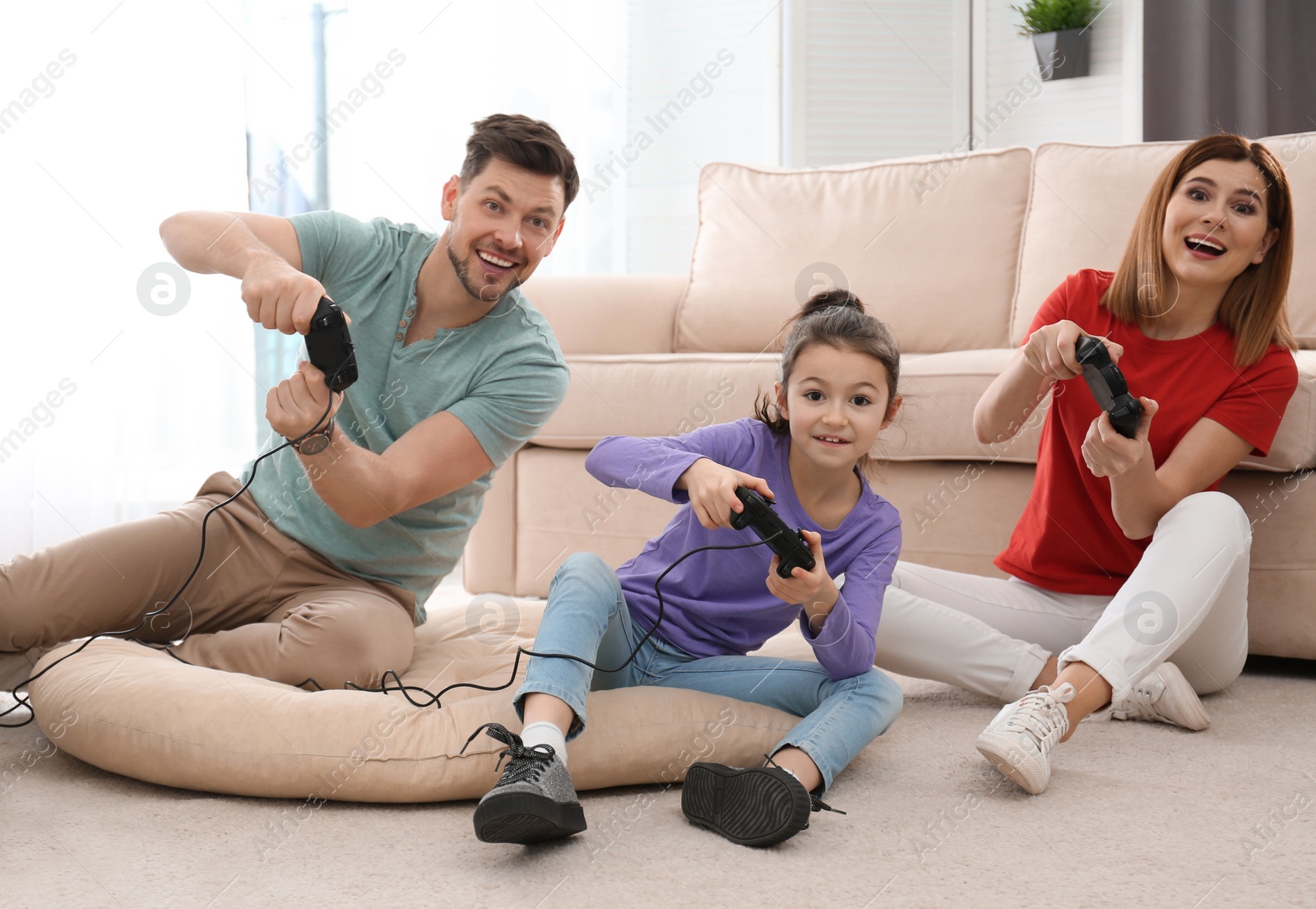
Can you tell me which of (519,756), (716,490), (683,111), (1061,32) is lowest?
(519,756)

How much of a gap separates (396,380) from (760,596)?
1.82ft

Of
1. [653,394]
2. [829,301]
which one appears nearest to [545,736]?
[829,301]

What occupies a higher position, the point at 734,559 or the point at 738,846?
the point at 734,559

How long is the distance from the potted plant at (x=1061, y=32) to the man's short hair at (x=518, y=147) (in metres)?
2.54

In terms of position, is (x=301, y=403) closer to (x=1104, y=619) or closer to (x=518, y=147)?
(x=518, y=147)

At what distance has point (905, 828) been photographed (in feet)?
3.41

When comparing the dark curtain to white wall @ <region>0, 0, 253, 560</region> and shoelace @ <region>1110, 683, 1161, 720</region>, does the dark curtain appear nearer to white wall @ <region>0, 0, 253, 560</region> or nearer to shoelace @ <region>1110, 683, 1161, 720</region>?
shoelace @ <region>1110, 683, 1161, 720</region>

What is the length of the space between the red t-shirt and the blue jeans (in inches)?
16.6

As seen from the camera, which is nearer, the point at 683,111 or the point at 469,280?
the point at 469,280

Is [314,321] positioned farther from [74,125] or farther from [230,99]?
[230,99]

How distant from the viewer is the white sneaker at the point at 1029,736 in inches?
43.8

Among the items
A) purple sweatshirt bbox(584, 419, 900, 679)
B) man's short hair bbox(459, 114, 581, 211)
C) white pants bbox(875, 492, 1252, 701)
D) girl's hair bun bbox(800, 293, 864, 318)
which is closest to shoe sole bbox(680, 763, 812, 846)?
purple sweatshirt bbox(584, 419, 900, 679)

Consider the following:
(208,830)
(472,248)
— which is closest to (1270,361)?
(472,248)

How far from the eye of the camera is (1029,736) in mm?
1135
